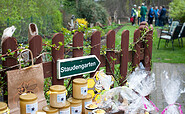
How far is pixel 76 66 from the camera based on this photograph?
278 cm

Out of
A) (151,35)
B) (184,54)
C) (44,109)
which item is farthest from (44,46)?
(184,54)

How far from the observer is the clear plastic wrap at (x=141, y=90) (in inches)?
97.4

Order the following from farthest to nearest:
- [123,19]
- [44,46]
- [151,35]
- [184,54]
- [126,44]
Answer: [123,19], [184,54], [151,35], [126,44], [44,46]

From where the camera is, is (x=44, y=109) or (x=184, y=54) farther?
(x=184, y=54)

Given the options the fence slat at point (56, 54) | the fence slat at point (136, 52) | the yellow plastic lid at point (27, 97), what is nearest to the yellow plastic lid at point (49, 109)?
the yellow plastic lid at point (27, 97)

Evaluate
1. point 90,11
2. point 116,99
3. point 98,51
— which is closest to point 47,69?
point 98,51

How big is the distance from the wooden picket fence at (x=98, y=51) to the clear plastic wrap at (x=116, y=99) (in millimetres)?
538

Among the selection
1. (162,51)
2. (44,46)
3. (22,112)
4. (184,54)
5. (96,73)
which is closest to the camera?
(22,112)

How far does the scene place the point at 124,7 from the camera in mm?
32312

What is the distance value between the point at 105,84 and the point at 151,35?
1404mm

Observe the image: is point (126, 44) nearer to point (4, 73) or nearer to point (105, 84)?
point (105, 84)

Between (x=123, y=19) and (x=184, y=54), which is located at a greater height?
(x=123, y=19)

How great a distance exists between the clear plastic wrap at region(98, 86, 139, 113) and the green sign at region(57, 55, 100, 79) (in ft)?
1.49

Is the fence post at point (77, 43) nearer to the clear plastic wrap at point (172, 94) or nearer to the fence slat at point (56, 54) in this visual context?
the fence slat at point (56, 54)
